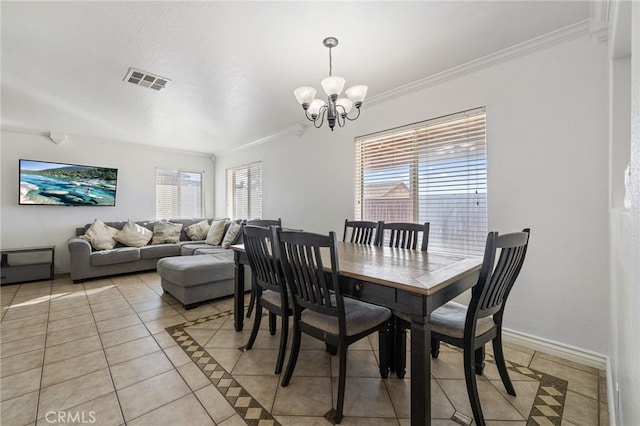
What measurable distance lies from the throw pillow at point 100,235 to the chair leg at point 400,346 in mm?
4935

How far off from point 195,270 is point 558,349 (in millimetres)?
3425

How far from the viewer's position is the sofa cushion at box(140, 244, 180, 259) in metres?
4.69

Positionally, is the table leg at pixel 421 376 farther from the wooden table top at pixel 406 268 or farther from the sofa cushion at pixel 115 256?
the sofa cushion at pixel 115 256

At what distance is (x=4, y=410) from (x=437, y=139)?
3742 mm

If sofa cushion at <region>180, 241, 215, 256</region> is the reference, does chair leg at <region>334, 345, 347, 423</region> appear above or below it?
below

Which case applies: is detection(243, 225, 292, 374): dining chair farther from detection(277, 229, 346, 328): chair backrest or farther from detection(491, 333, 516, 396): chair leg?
detection(491, 333, 516, 396): chair leg

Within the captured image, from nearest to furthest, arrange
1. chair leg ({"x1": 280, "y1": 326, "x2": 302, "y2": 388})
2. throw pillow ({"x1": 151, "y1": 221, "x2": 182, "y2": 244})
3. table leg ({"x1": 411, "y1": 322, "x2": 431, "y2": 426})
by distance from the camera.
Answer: table leg ({"x1": 411, "y1": 322, "x2": 431, "y2": 426}), chair leg ({"x1": 280, "y1": 326, "x2": 302, "y2": 388}), throw pillow ({"x1": 151, "y1": 221, "x2": 182, "y2": 244})

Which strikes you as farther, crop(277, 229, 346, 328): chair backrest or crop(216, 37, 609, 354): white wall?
crop(216, 37, 609, 354): white wall

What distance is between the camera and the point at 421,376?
4.03ft

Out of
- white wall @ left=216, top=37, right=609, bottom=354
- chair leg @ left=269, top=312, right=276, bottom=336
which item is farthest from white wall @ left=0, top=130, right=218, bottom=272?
white wall @ left=216, top=37, right=609, bottom=354

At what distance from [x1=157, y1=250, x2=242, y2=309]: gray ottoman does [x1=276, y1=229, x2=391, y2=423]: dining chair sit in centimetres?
179

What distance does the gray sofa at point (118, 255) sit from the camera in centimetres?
408

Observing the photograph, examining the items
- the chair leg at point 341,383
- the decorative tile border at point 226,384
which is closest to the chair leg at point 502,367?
the chair leg at point 341,383

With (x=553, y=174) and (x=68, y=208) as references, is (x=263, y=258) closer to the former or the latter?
(x=553, y=174)
